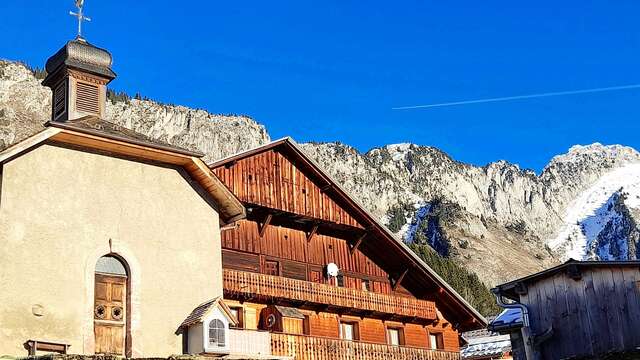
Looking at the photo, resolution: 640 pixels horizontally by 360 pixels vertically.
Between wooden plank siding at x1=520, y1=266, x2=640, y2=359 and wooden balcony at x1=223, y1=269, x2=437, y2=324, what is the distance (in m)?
11.5

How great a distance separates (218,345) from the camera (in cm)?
2717

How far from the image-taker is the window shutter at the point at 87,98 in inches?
1275

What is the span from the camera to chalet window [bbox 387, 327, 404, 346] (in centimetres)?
4103

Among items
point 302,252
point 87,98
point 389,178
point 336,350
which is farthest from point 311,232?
point 389,178

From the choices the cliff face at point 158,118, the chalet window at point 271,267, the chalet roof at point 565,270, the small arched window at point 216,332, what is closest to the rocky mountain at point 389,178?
the cliff face at point 158,118

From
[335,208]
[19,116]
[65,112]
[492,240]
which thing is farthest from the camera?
[492,240]

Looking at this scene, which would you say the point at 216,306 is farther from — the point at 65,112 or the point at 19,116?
the point at 19,116

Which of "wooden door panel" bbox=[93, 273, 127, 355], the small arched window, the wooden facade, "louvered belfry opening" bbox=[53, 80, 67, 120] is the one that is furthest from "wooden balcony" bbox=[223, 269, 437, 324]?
the wooden facade

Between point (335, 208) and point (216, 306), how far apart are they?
45.8 ft

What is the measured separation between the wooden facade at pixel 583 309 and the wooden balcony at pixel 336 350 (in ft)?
29.5

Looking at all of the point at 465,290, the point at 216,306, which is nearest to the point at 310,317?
the point at 216,306

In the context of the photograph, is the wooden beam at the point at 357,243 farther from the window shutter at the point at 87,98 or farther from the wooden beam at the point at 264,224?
the window shutter at the point at 87,98

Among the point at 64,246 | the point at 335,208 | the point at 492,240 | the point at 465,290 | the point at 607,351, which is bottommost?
the point at 607,351

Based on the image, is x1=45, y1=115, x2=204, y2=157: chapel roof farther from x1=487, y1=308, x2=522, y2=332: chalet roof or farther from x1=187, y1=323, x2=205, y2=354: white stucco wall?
x1=487, y1=308, x2=522, y2=332: chalet roof
